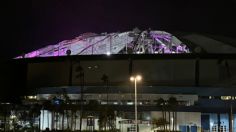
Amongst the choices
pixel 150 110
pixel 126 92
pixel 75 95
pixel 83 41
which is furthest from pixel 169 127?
pixel 83 41

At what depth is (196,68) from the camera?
3713 inches

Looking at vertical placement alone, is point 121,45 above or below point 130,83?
above

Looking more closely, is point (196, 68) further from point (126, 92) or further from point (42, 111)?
point (42, 111)

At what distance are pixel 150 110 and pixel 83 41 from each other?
2955cm

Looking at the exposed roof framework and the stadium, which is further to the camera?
the exposed roof framework

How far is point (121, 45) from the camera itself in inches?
4006

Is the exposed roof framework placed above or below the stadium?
above

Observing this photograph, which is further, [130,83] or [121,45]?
[121,45]

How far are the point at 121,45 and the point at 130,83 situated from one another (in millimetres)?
12022

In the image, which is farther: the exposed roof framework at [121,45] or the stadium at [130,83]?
the exposed roof framework at [121,45]

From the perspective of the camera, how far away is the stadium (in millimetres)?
86250

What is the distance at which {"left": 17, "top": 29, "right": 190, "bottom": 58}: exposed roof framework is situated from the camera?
99.1 metres

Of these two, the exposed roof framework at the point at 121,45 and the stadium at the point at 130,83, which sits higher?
the exposed roof framework at the point at 121,45

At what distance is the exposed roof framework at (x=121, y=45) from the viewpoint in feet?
325
